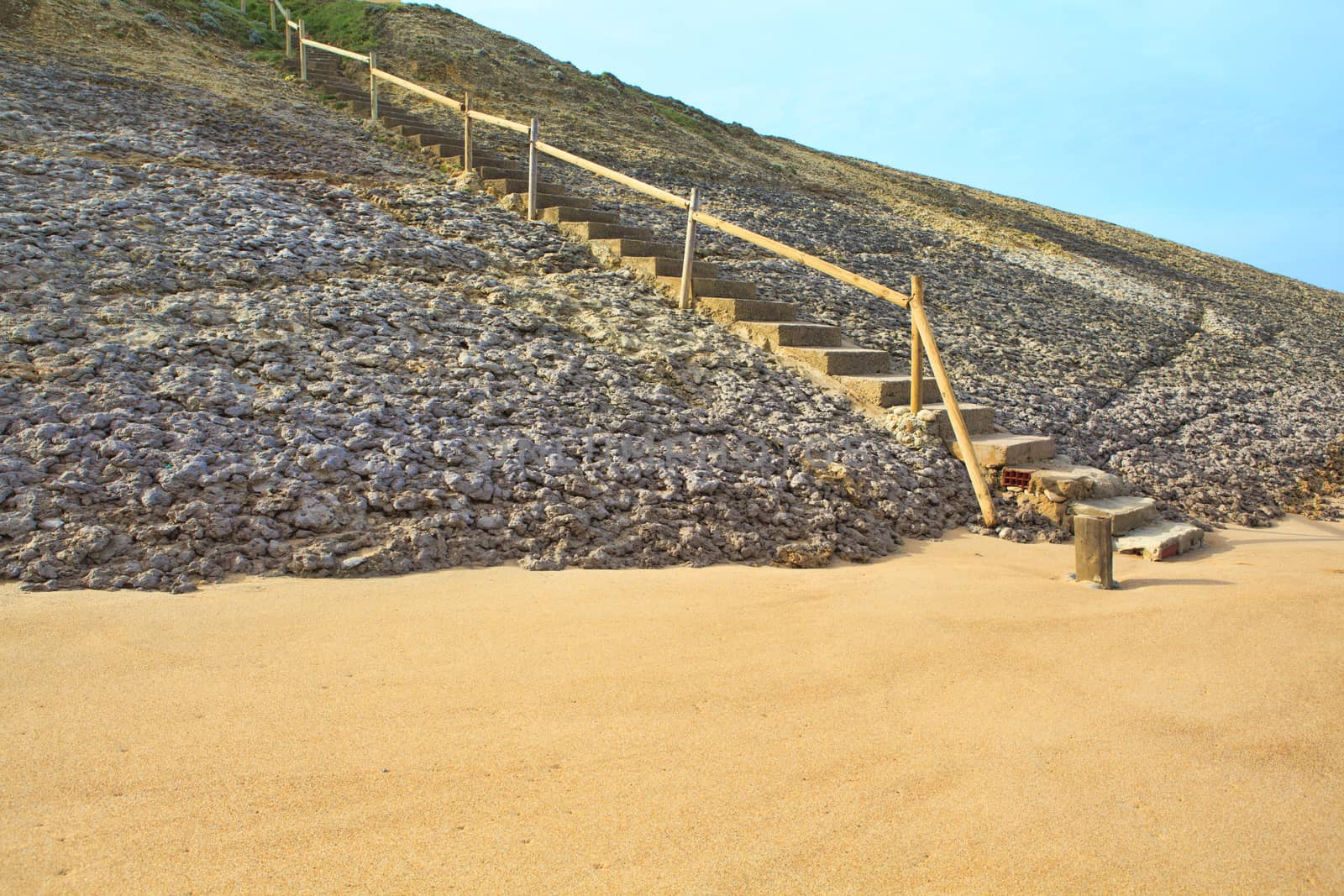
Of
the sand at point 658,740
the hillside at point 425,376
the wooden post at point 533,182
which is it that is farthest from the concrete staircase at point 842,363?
the sand at point 658,740

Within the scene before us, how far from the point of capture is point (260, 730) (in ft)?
8.50

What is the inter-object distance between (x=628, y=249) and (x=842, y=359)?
2.58 meters

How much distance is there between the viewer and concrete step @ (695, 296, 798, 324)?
7.48m

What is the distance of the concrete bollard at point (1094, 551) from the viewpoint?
426 centimetres

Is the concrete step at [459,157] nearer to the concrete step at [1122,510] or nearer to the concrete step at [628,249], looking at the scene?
the concrete step at [628,249]

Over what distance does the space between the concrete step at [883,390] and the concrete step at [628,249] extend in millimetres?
2594

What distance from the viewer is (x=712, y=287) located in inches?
308

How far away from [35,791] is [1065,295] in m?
12.3

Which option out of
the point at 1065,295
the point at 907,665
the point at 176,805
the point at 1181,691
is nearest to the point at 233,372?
the point at 176,805

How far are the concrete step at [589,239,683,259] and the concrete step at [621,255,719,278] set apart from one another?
0.12m

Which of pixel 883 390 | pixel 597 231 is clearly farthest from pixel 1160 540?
pixel 597 231

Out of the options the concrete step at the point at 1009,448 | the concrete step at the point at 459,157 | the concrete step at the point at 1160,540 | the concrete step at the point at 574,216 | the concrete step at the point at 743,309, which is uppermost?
the concrete step at the point at 459,157

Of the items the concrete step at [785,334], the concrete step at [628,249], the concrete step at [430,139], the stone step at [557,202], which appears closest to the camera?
the concrete step at [785,334]

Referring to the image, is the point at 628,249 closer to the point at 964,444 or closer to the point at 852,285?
the point at 852,285
